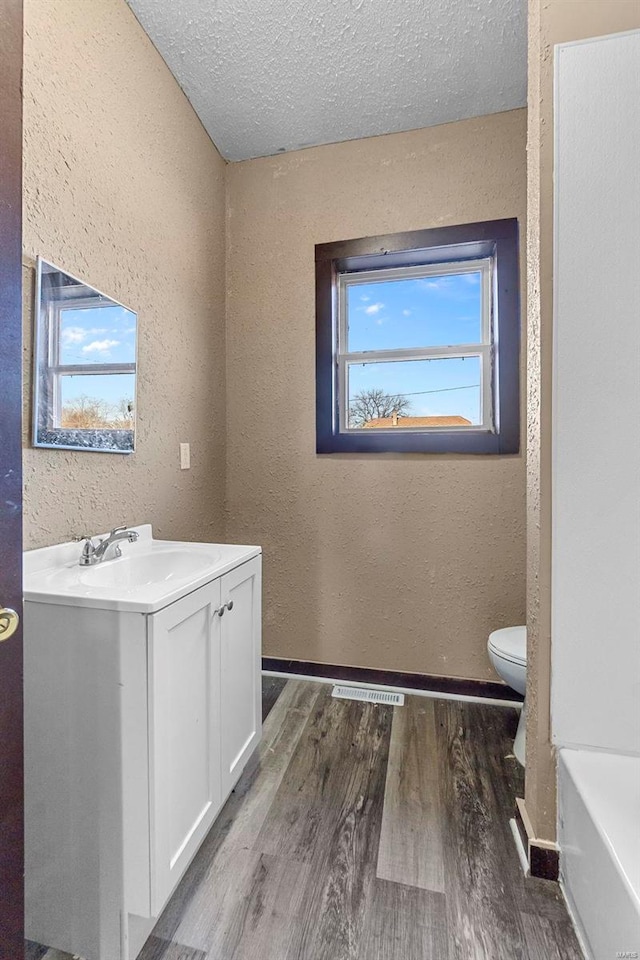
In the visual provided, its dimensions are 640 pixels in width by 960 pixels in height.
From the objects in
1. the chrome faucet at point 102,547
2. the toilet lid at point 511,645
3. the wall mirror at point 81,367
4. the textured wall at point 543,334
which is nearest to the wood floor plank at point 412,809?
the textured wall at point 543,334

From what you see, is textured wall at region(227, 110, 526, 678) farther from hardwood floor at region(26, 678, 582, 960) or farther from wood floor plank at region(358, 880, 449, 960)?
wood floor plank at region(358, 880, 449, 960)

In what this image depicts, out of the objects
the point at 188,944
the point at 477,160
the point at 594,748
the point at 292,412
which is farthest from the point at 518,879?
the point at 477,160

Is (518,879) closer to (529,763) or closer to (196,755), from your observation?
(529,763)

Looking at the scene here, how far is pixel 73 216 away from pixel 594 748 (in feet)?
7.01

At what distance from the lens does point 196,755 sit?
1123mm

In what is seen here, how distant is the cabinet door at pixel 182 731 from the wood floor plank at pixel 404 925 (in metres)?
0.47

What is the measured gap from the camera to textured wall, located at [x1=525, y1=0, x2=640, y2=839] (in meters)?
1.11

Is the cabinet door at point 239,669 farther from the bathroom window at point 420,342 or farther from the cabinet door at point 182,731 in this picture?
the bathroom window at point 420,342

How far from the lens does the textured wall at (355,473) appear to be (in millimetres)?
2039

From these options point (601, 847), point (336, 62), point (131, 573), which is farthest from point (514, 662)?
point (336, 62)

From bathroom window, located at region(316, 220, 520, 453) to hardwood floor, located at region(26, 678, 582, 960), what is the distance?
1314 mm

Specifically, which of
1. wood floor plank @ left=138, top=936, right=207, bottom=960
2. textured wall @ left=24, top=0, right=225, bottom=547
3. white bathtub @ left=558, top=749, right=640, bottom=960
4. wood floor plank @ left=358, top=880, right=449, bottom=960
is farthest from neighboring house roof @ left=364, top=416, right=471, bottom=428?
wood floor plank @ left=138, top=936, right=207, bottom=960

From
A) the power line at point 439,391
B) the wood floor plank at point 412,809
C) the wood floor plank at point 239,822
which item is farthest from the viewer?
the power line at point 439,391

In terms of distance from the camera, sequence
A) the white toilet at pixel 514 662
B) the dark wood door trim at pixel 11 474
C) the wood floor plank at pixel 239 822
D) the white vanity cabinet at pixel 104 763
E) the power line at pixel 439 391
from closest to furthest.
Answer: the dark wood door trim at pixel 11 474 → the white vanity cabinet at pixel 104 763 → the wood floor plank at pixel 239 822 → the white toilet at pixel 514 662 → the power line at pixel 439 391
